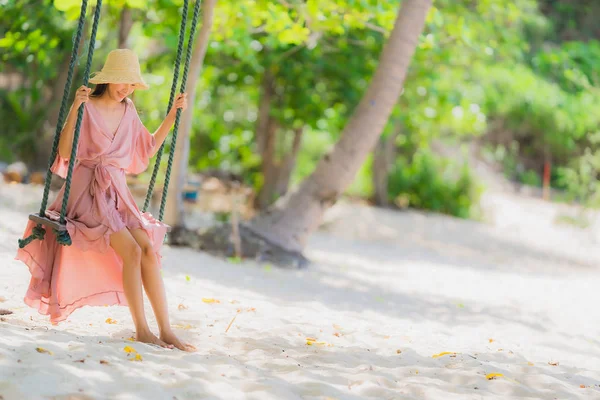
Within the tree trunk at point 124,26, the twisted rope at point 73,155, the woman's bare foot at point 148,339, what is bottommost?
the woman's bare foot at point 148,339

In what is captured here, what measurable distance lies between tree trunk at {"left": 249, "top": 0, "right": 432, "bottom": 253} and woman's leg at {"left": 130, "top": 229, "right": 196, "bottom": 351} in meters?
4.58

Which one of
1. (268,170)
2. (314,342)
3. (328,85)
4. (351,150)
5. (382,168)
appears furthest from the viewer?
(382,168)

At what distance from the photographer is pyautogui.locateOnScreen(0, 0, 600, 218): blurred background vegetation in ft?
27.0

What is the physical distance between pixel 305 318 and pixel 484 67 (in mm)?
10104

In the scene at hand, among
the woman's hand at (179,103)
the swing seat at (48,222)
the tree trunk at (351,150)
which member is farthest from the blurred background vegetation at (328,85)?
the swing seat at (48,222)

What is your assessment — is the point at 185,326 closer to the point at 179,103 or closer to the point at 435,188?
the point at 179,103

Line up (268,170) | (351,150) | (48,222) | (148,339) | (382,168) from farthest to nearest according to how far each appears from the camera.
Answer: (382,168) < (268,170) < (351,150) < (148,339) < (48,222)

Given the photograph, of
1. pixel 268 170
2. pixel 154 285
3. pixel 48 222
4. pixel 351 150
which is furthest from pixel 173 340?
pixel 268 170

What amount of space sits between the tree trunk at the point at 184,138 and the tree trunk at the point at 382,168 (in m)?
7.11

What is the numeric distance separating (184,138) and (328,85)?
4338mm

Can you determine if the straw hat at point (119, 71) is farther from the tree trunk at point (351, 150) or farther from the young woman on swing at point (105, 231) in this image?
the tree trunk at point (351, 150)

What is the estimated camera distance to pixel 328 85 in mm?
11820

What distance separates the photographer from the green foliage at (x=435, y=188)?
1525 centimetres

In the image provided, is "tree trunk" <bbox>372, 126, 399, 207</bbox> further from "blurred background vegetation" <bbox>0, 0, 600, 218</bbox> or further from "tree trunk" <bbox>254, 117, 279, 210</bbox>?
"tree trunk" <bbox>254, 117, 279, 210</bbox>
